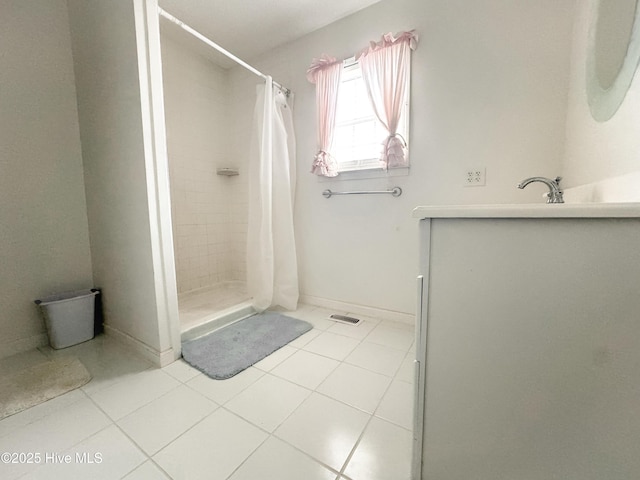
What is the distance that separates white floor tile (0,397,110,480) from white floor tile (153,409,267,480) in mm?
356

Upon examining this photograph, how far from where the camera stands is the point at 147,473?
0.76 metres

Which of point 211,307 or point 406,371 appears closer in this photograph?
point 406,371

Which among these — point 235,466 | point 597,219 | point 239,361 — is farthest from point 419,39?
point 235,466

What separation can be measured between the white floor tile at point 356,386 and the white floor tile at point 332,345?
0.13m

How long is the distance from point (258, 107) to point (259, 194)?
72 cm

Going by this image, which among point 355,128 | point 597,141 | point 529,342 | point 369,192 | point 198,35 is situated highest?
point 198,35

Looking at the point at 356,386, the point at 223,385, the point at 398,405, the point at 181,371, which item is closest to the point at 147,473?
the point at 223,385

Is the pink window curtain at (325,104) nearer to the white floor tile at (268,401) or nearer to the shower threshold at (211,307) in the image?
the shower threshold at (211,307)

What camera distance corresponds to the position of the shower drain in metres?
1.83

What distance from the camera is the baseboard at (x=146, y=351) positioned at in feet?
4.30

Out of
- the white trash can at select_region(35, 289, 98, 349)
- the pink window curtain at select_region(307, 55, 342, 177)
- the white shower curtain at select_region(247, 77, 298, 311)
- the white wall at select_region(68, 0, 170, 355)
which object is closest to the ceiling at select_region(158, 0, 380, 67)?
the pink window curtain at select_region(307, 55, 342, 177)

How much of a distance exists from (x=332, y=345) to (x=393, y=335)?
0.44 meters

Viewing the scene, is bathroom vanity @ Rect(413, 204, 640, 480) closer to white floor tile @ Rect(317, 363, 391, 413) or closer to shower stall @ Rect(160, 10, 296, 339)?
white floor tile @ Rect(317, 363, 391, 413)

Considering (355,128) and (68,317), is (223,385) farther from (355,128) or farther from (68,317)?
(355,128)
